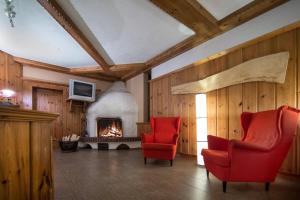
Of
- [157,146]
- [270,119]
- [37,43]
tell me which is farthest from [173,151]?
[37,43]

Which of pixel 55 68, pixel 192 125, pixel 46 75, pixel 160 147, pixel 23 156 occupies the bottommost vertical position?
pixel 160 147

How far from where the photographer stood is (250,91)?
3.21 meters

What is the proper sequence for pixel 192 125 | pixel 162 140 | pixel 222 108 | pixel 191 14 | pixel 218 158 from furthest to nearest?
pixel 192 125 < pixel 162 140 < pixel 222 108 < pixel 191 14 < pixel 218 158

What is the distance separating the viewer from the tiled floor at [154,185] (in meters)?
2.08

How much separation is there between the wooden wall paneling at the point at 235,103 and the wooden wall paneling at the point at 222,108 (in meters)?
0.09

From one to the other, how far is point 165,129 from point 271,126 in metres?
2.12

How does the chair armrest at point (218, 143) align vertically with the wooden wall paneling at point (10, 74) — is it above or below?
below

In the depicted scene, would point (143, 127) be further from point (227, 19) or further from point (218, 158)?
point (218, 158)

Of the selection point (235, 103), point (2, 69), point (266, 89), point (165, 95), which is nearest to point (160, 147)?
point (235, 103)

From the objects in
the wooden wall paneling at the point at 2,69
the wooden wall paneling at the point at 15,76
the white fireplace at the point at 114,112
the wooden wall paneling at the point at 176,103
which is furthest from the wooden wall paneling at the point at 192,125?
the wooden wall paneling at the point at 2,69

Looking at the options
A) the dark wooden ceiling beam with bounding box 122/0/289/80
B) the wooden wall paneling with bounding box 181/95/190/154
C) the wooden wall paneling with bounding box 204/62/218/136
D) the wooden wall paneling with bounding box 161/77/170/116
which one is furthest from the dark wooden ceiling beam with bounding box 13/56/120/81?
the wooden wall paneling with bounding box 204/62/218/136

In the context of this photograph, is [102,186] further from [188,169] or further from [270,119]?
[270,119]

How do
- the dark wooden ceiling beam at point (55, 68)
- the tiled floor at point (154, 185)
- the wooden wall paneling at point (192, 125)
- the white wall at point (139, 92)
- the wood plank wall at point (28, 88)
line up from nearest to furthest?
the tiled floor at point (154, 185) < the wooden wall paneling at point (192, 125) < the wood plank wall at point (28, 88) < the dark wooden ceiling beam at point (55, 68) < the white wall at point (139, 92)

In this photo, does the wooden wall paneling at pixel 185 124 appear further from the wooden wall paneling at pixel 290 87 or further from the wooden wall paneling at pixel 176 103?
the wooden wall paneling at pixel 290 87
